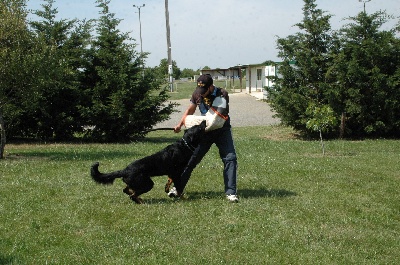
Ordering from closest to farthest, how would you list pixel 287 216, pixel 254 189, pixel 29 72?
pixel 287 216, pixel 254 189, pixel 29 72

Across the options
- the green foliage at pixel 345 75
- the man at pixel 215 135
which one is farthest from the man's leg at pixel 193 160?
the green foliage at pixel 345 75

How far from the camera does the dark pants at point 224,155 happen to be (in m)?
7.81

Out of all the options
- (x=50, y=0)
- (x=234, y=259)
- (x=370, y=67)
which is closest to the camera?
(x=234, y=259)

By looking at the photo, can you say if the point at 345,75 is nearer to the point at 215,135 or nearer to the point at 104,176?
the point at 215,135

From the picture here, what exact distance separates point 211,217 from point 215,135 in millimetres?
1520

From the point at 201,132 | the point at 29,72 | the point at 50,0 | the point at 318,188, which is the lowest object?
the point at 318,188

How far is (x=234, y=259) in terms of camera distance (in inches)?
206

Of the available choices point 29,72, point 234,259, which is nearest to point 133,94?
point 29,72

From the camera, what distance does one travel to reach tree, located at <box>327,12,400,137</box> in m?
18.0

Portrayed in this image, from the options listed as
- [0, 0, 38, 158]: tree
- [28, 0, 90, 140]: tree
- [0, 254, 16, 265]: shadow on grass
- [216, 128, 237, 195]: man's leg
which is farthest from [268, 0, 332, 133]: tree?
[0, 254, 16, 265]: shadow on grass

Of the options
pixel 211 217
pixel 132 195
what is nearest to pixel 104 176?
pixel 132 195

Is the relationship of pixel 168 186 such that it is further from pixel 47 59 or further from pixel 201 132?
pixel 47 59

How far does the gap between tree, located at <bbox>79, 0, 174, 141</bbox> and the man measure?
9.41 m

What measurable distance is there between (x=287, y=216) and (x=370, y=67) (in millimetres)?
12991
